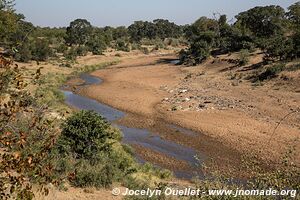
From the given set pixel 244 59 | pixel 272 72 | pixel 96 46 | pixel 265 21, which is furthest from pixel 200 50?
pixel 96 46

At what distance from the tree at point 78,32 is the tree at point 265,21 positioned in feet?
138

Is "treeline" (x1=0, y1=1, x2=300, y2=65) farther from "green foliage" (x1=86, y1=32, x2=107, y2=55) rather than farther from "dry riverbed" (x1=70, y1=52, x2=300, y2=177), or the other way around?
"dry riverbed" (x1=70, y1=52, x2=300, y2=177)

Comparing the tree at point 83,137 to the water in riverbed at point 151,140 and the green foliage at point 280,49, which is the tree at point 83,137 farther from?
the green foliage at point 280,49

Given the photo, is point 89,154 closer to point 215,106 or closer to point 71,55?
point 215,106

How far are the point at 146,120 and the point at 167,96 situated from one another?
9.12 m

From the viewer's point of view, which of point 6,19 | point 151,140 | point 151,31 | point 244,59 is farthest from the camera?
point 151,31

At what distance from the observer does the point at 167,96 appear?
133 feet

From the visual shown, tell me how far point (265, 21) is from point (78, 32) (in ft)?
156

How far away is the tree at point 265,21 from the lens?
60594 millimetres

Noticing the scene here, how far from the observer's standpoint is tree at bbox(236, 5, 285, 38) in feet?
199

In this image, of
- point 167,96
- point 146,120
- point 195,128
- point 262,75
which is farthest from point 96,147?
point 262,75

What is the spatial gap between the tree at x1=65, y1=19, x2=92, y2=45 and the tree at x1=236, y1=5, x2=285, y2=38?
138 feet

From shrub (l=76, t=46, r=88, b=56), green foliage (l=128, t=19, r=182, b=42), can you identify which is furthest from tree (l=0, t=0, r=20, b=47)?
green foliage (l=128, t=19, r=182, b=42)

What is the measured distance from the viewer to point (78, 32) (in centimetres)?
9294
